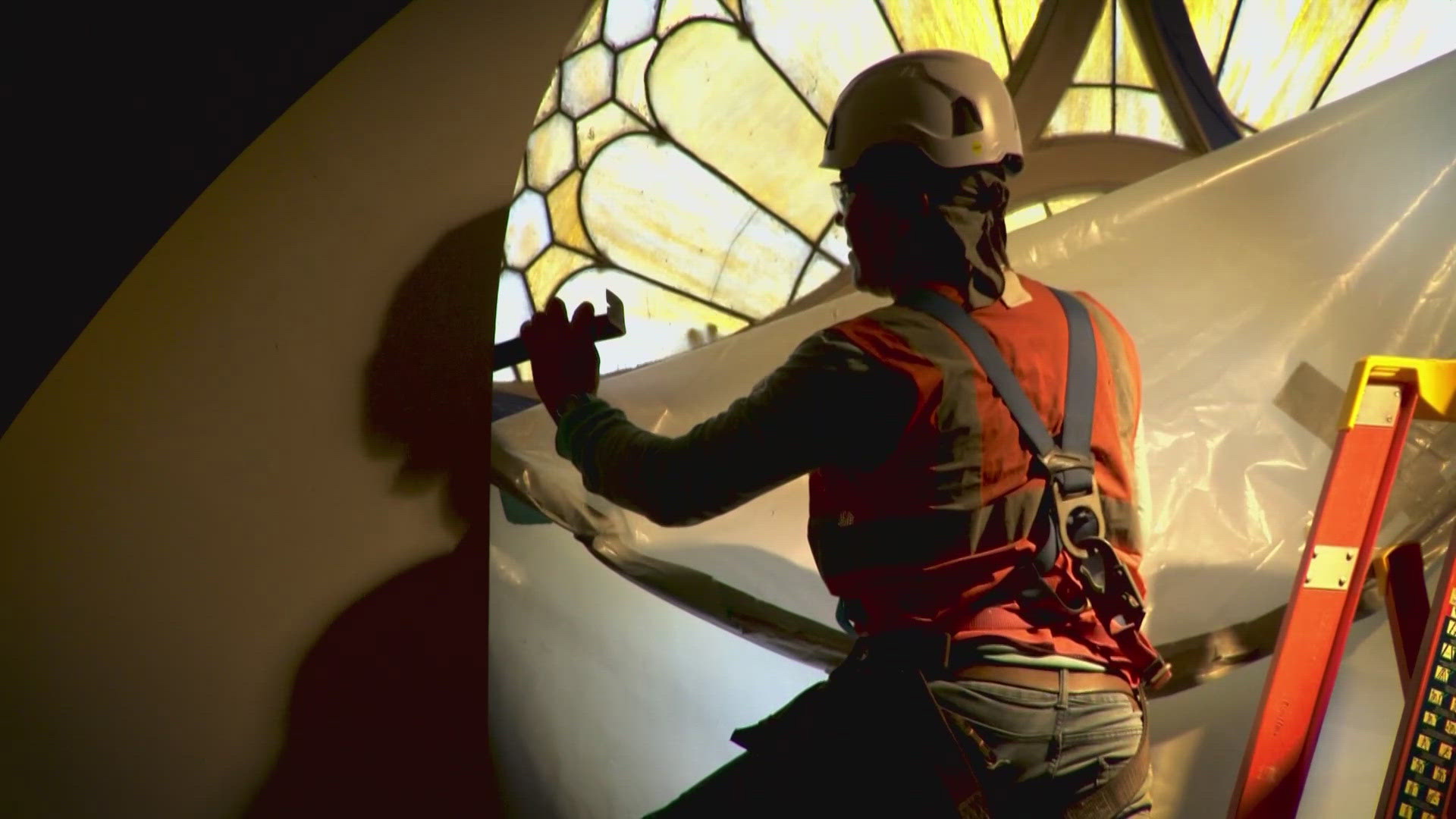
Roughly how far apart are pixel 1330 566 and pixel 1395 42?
1.58m

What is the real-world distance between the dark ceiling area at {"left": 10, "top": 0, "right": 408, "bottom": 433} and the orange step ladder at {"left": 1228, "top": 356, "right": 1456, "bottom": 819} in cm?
90

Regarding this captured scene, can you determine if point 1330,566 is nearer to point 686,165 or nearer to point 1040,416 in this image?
point 1040,416

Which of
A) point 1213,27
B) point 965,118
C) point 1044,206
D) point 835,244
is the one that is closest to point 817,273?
point 835,244

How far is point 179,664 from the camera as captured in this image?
3.97 feet

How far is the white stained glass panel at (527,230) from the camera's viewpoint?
221 centimetres

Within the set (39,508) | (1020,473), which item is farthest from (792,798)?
(39,508)

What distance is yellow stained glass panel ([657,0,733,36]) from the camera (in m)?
2.23

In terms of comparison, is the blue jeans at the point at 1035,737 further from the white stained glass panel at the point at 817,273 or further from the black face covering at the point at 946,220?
the white stained glass panel at the point at 817,273

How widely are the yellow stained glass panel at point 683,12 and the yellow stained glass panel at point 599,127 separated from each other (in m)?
0.14

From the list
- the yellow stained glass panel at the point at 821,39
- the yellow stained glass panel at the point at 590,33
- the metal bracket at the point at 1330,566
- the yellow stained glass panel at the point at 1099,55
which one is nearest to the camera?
the metal bracket at the point at 1330,566

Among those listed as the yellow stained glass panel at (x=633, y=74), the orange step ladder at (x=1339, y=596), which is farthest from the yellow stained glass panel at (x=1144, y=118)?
the orange step ladder at (x=1339, y=596)

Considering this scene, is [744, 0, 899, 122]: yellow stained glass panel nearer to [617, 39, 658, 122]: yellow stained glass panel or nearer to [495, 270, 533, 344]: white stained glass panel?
[617, 39, 658, 122]: yellow stained glass panel

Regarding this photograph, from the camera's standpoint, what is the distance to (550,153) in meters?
2.21

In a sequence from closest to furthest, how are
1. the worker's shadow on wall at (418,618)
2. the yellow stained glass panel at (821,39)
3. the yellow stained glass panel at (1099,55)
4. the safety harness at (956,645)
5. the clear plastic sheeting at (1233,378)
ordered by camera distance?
the safety harness at (956,645), the worker's shadow on wall at (418,618), the clear plastic sheeting at (1233,378), the yellow stained glass panel at (821,39), the yellow stained glass panel at (1099,55)
